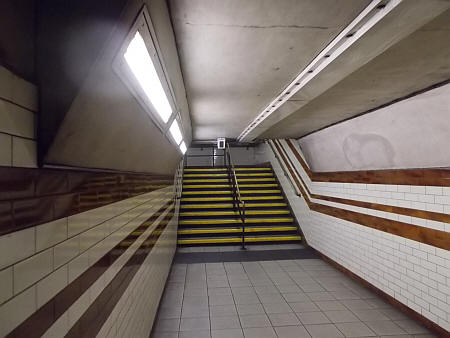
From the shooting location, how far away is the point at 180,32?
187 centimetres

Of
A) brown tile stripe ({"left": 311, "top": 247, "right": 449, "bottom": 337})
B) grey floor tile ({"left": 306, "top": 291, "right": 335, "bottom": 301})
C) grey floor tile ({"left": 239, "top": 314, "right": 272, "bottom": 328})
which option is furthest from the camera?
grey floor tile ({"left": 306, "top": 291, "right": 335, "bottom": 301})

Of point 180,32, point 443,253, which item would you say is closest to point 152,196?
point 180,32

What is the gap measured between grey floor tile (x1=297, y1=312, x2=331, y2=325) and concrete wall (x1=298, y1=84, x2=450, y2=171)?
7.22ft

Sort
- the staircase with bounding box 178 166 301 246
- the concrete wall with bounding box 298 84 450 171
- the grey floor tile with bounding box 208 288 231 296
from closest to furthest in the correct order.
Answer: the concrete wall with bounding box 298 84 450 171, the grey floor tile with bounding box 208 288 231 296, the staircase with bounding box 178 166 301 246

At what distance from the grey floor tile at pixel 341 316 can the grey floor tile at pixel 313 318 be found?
0.07 m

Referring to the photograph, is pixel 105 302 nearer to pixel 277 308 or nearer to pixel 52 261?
pixel 52 261

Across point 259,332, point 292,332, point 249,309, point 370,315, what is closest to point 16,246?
point 259,332

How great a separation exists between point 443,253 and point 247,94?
2769 millimetres

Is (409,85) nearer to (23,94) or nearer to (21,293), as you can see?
(23,94)

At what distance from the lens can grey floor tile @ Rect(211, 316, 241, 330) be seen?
3.04m

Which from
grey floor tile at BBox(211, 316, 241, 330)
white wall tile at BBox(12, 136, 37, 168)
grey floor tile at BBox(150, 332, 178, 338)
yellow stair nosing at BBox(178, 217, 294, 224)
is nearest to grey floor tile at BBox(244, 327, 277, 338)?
grey floor tile at BBox(211, 316, 241, 330)

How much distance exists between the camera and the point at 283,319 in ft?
10.5

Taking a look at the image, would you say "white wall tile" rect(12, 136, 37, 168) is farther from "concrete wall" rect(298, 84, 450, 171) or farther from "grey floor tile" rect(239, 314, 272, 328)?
"concrete wall" rect(298, 84, 450, 171)

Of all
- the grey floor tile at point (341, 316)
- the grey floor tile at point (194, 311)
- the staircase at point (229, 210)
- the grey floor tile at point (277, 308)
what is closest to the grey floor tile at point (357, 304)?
the grey floor tile at point (341, 316)
